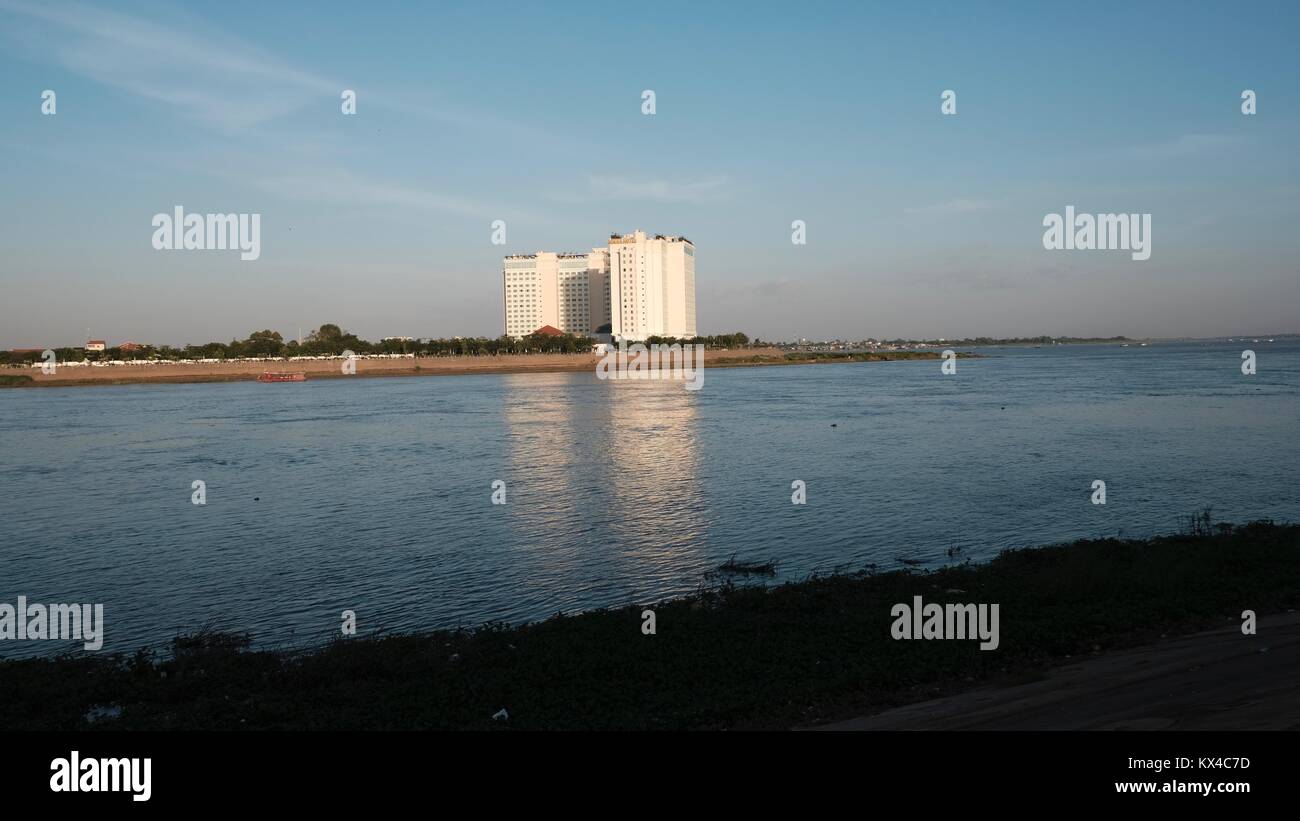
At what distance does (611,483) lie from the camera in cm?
3234

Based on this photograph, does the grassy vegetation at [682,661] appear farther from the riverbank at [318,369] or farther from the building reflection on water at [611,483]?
the riverbank at [318,369]

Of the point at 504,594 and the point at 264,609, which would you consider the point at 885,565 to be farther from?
the point at 264,609

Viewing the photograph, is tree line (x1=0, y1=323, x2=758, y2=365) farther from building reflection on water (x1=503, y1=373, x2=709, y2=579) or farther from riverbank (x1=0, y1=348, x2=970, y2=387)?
building reflection on water (x1=503, y1=373, x2=709, y2=579)

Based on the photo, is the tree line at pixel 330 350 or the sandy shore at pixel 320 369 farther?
the tree line at pixel 330 350

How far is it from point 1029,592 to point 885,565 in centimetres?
473

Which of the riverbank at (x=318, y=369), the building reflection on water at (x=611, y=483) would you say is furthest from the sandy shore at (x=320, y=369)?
the building reflection on water at (x=611, y=483)

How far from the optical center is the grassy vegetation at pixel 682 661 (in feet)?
32.4

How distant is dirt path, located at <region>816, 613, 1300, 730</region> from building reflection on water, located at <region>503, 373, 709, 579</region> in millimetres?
A: 9762

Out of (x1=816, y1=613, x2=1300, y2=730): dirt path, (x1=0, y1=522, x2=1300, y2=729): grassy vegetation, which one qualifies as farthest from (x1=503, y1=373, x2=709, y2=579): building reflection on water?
(x1=816, y1=613, x2=1300, y2=730): dirt path

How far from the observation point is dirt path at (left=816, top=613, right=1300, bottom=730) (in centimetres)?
857

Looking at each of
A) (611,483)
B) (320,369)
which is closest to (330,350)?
(320,369)

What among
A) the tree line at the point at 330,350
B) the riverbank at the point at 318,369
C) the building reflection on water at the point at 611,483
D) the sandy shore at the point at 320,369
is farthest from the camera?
the tree line at the point at 330,350

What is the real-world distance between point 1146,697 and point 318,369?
156442mm

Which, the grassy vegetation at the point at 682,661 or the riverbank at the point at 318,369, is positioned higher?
the riverbank at the point at 318,369
